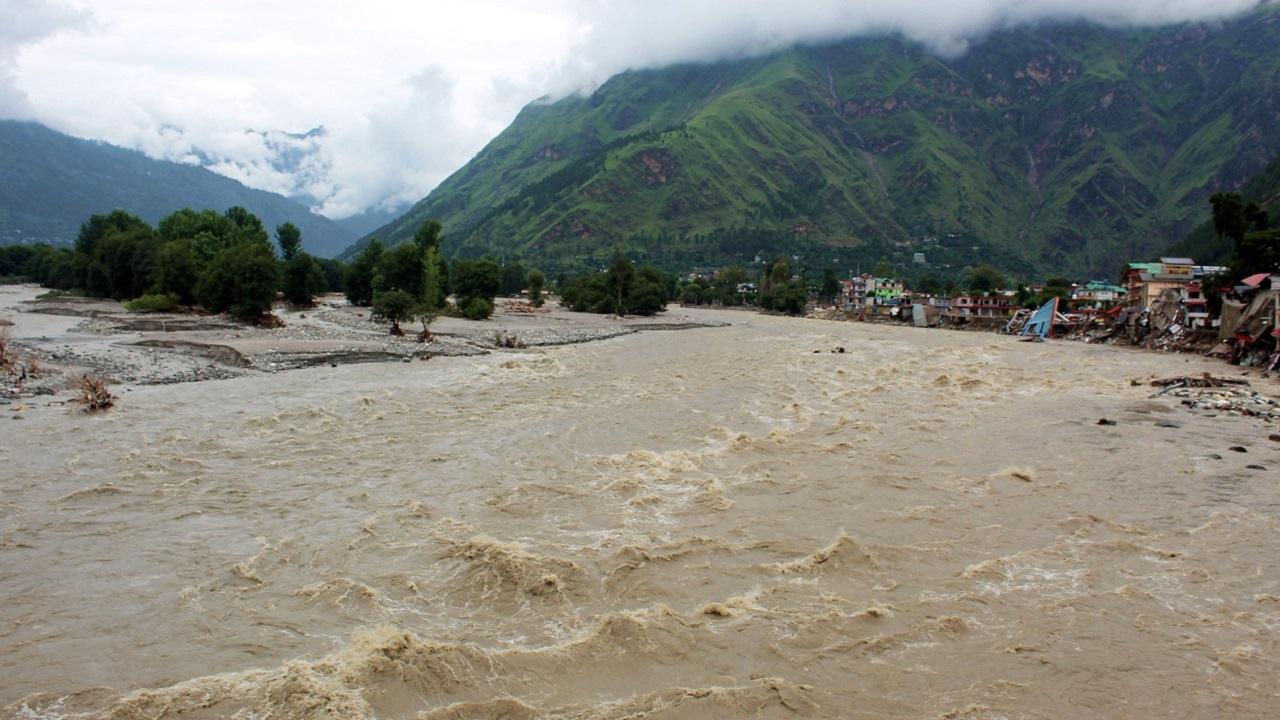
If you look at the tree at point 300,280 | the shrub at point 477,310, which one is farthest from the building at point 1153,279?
the tree at point 300,280

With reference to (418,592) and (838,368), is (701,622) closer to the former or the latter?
(418,592)

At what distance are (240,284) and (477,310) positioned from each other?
107 feet

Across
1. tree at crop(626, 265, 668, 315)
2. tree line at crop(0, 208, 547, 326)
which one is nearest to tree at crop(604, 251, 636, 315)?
tree at crop(626, 265, 668, 315)

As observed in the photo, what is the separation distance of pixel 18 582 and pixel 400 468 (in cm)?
862

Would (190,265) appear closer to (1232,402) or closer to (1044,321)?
(1232,402)

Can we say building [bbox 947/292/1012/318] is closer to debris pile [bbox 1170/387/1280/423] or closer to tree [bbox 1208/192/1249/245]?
tree [bbox 1208/192/1249/245]

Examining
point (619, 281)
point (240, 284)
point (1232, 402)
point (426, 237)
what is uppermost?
point (426, 237)

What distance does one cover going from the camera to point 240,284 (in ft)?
223

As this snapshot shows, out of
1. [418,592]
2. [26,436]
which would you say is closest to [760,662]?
[418,592]

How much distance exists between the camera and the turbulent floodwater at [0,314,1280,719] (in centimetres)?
875

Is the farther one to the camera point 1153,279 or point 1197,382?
point 1153,279

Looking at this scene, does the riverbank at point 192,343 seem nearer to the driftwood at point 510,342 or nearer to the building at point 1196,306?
the driftwood at point 510,342

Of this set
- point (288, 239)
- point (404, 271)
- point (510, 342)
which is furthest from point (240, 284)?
point (288, 239)

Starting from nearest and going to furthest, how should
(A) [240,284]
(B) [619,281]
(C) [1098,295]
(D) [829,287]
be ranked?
(A) [240,284], (C) [1098,295], (B) [619,281], (D) [829,287]
